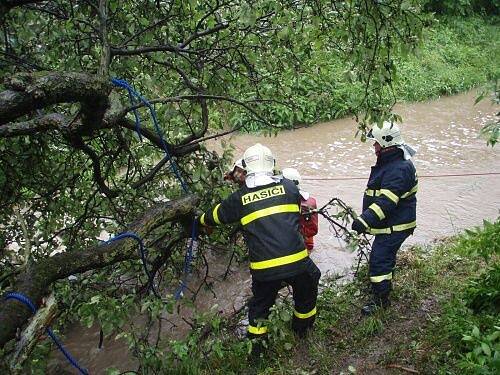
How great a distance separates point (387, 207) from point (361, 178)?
4848 millimetres

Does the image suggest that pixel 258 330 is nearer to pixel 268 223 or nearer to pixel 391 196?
pixel 268 223

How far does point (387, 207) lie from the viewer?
4.27 meters

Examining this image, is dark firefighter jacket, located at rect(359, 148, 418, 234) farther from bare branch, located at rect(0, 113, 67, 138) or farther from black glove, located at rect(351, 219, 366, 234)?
bare branch, located at rect(0, 113, 67, 138)

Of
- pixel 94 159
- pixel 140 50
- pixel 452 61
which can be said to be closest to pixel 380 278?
pixel 94 159

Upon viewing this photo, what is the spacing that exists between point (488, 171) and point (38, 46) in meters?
7.86

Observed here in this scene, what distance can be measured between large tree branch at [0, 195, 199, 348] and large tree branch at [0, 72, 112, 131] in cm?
73

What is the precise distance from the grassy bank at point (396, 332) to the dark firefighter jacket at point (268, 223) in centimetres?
31

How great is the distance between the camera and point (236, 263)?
251 inches

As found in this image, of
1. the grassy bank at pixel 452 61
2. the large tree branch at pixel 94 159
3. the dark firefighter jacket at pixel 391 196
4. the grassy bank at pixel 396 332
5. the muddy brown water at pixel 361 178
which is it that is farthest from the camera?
the grassy bank at pixel 452 61

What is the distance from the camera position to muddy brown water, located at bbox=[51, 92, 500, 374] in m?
5.66

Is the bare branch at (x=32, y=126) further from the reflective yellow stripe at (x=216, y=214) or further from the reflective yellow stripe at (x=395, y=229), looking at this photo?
the reflective yellow stripe at (x=395, y=229)

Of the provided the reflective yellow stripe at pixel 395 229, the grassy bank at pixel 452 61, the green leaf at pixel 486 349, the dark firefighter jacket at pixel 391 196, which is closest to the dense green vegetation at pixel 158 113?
the green leaf at pixel 486 349

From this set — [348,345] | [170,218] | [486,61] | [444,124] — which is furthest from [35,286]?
[486,61]

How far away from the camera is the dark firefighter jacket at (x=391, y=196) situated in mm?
4281
